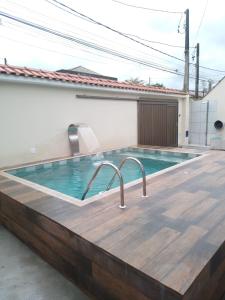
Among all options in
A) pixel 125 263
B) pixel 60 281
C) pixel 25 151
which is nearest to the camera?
pixel 125 263

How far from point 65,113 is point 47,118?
0.65 meters

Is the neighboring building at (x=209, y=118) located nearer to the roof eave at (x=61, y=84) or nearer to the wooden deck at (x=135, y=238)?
the roof eave at (x=61, y=84)

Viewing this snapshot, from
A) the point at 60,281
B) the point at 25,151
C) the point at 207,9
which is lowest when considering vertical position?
the point at 60,281

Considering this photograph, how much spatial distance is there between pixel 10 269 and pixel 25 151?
3972mm

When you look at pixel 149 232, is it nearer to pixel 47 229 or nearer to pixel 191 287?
pixel 191 287

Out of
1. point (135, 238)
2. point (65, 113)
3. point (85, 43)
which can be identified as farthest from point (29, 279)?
point (85, 43)

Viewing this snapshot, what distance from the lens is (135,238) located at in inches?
89.9

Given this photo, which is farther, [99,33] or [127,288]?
[99,33]

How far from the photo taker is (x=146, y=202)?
3213 millimetres

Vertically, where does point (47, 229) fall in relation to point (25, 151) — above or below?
below

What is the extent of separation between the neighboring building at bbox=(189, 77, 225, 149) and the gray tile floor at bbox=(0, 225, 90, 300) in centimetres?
950

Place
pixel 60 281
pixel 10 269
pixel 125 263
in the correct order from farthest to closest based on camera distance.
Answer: pixel 10 269
pixel 60 281
pixel 125 263

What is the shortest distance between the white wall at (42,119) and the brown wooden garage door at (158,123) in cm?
162

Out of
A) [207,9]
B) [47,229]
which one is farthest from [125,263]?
[207,9]
